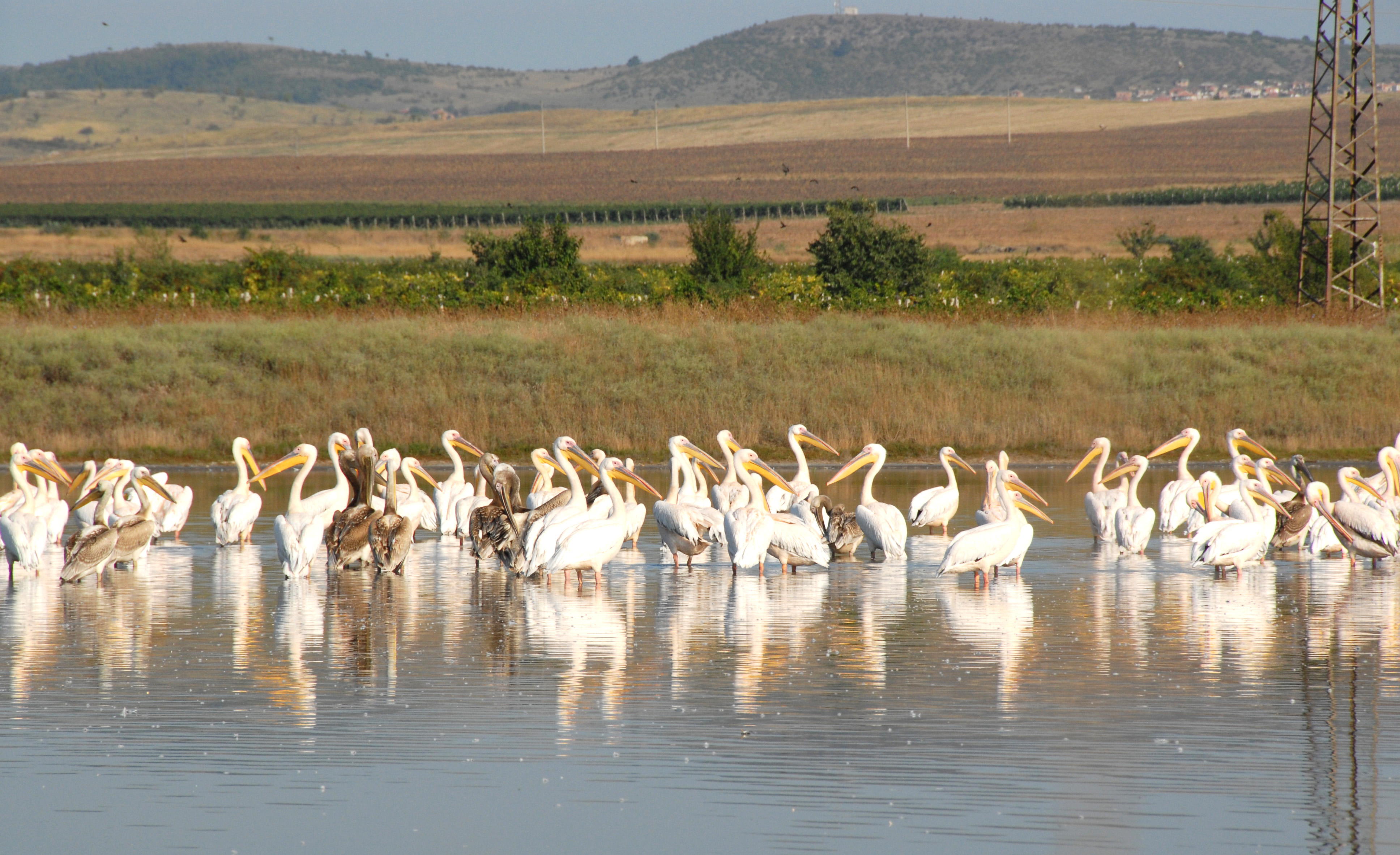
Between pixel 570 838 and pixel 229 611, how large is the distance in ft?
17.2

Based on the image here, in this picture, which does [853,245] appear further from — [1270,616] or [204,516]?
[1270,616]

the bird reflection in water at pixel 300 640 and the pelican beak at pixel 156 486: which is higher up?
the pelican beak at pixel 156 486

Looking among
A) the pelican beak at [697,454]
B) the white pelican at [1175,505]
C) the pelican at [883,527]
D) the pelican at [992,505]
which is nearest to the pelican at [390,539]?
the pelican beak at [697,454]

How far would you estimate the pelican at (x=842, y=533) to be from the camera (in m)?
13.0

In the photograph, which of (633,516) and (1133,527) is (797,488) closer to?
(633,516)

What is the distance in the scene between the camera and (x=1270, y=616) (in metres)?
9.81

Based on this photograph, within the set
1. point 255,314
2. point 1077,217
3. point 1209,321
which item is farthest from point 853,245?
point 1077,217

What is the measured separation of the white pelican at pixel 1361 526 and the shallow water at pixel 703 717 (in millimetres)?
794

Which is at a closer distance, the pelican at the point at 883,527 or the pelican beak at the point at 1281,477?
the pelican at the point at 883,527

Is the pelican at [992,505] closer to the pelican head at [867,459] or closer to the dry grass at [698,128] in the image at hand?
the pelican head at [867,459]

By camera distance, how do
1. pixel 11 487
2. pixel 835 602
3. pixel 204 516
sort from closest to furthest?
pixel 835 602, pixel 204 516, pixel 11 487

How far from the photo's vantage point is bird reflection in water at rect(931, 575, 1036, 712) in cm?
801

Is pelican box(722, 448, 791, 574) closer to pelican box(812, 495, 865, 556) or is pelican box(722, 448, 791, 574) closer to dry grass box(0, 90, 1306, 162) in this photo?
pelican box(812, 495, 865, 556)

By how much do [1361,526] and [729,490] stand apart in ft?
16.8
